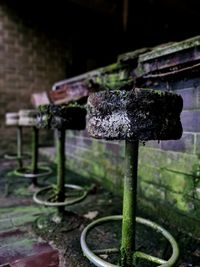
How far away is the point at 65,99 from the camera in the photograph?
306 centimetres

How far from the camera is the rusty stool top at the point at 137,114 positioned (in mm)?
1129

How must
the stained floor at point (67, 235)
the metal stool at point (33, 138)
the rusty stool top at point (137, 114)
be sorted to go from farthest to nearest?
1. the metal stool at point (33, 138)
2. the stained floor at point (67, 235)
3. the rusty stool top at point (137, 114)

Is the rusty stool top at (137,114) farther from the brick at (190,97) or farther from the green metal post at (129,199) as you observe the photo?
the brick at (190,97)

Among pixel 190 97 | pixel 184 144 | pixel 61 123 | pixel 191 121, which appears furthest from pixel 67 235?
pixel 190 97

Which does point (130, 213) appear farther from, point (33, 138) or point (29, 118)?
point (29, 118)

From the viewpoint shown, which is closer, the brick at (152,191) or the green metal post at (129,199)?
the green metal post at (129,199)

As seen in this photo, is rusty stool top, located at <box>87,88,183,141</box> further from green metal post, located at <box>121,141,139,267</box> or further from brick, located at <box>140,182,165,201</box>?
brick, located at <box>140,182,165,201</box>

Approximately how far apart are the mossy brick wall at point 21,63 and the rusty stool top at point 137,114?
429 cm

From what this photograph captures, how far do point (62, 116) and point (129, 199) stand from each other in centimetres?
92

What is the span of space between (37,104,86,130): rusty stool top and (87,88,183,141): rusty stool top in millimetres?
784

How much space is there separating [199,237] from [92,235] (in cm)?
75

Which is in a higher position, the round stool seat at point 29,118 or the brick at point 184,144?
the round stool seat at point 29,118

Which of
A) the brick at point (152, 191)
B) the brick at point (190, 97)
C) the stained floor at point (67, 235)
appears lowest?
the stained floor at point (67, 235)

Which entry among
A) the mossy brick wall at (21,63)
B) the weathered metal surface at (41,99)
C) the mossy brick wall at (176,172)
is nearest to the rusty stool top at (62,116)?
the mossy brick wall at (176,172)
